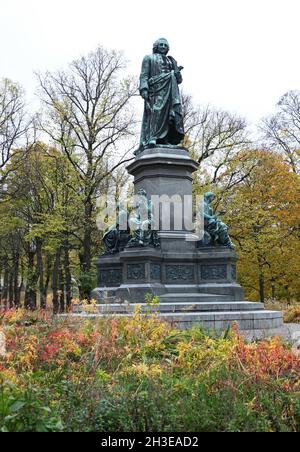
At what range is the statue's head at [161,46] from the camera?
52.2 feet

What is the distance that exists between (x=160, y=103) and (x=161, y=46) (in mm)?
2014

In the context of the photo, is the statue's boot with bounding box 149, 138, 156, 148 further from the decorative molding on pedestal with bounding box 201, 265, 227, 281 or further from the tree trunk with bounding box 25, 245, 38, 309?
the tree trunk with bounding box 25, 245, 38, 309

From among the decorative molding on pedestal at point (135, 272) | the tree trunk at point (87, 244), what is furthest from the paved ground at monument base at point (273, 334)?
the tree trunk at point (87, 244)

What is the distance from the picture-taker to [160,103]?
15.4m

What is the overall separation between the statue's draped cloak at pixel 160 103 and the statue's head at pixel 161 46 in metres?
0.36

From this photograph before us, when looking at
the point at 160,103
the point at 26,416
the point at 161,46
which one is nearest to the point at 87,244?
the point at 160,103

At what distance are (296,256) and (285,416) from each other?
86.2 feet

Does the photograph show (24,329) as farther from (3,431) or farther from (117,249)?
(117,249)

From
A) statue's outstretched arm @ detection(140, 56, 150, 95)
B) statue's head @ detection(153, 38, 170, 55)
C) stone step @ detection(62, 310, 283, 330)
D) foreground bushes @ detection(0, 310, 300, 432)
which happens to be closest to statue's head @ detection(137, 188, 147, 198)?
statue's outstretched arm @ detection(140, 56, 150, 95)

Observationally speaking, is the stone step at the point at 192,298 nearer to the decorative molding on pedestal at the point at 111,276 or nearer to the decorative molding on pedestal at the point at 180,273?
the decorative molding on pedestal at the point at 180,273

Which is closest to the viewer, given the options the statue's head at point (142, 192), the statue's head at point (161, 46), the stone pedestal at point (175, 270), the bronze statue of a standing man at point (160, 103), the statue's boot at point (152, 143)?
the stone pedestal at point (175, 270)

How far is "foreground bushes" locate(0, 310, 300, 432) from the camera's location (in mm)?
3994

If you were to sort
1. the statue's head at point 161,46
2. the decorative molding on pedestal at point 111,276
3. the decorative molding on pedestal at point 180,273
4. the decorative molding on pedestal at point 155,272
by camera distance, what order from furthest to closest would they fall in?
1. the statue's head at point 161,46
2. the decorative molding on pedestal at point 111,276
3. the decorative molding on pedestal at point 180,273
4. the decorative molding on pedestal at point 155,272

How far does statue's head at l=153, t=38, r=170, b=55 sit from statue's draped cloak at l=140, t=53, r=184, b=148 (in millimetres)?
363
